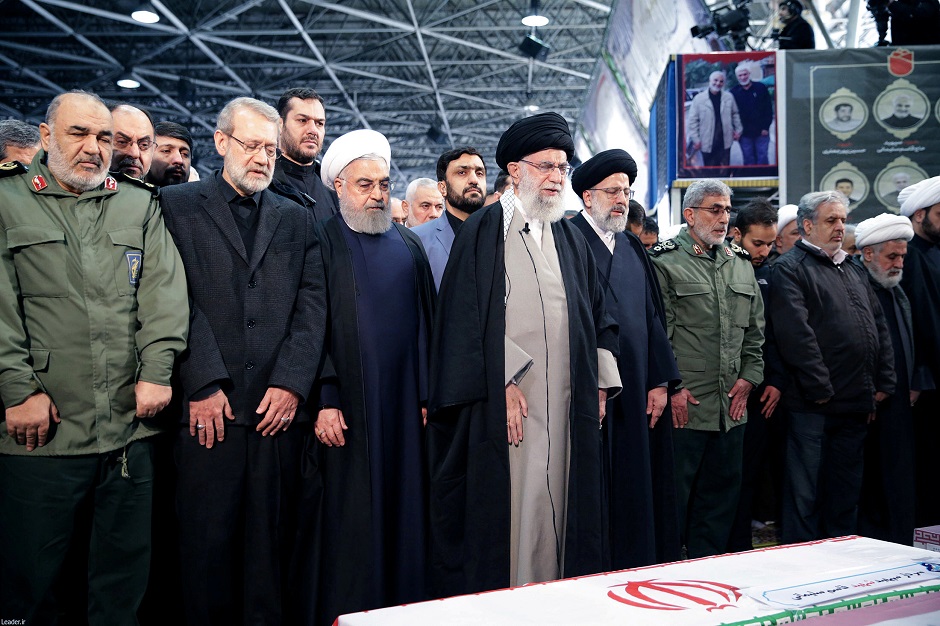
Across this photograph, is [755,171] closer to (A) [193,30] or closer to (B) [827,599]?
(B) [827,599]

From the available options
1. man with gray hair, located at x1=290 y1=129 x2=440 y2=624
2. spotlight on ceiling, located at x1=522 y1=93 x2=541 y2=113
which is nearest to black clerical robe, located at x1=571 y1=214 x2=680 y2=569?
man with gray hair, located at x1=290 y1=129 x2=440 y2=624

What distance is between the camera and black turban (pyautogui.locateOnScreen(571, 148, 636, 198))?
3.46m

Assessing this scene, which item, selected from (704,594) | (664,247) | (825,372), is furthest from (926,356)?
(704,594)

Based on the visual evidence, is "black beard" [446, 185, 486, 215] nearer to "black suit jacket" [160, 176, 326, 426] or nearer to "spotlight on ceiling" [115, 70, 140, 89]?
"black suit jacket" [160, 176, 326, 426]

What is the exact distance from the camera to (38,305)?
2393 millimetres

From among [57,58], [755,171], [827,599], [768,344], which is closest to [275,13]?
[57,58]

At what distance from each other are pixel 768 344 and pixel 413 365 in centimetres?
211

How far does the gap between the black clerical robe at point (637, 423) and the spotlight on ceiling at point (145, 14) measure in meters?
10.0

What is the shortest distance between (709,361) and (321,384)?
1.95 m

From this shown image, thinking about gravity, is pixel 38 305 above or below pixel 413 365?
above

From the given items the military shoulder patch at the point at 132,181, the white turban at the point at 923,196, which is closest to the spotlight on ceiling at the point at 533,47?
the white turban at the point at 923,196

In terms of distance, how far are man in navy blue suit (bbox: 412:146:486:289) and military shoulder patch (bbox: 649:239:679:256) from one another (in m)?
0.93

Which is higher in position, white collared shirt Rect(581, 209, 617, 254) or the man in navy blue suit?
the man in navy blue suit

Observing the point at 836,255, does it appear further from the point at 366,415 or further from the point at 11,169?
the point at 11,169
